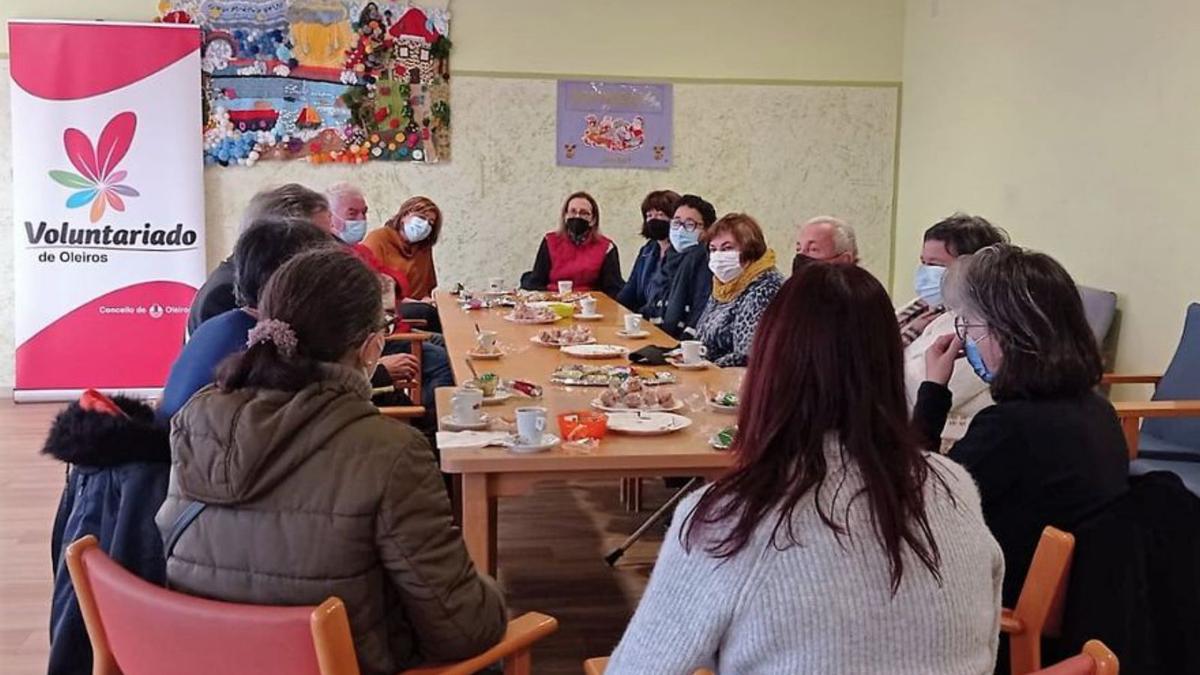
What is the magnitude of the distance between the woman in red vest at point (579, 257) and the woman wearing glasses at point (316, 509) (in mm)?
4449

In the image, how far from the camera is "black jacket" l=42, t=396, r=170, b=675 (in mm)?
1874

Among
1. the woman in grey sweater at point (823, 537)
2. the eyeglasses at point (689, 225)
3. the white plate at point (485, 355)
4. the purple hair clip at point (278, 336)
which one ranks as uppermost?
the eyeglasses at point (689, 225)

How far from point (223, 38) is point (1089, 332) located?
5459 millimetres

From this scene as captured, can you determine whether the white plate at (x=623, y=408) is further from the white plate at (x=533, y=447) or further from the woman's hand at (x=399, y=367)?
the woman's hand at (x=399, y=367)

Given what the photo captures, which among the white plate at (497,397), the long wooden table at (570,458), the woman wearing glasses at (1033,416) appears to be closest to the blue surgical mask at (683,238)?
the long wooden table at (570,458)

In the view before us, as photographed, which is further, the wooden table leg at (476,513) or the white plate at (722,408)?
the white plate at (722,408)

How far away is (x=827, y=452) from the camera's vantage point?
3.92 ft

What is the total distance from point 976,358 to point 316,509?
1.48m

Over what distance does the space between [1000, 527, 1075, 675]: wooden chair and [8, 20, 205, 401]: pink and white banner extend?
5388 mm

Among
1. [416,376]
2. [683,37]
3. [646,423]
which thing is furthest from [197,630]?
[683,37]

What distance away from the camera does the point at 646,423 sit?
2.51m

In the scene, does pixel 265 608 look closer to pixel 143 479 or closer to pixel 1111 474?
pixel 143 479

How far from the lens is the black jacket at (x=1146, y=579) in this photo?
163 cm

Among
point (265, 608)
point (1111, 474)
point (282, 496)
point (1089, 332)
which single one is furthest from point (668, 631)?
point (1089, 332)
